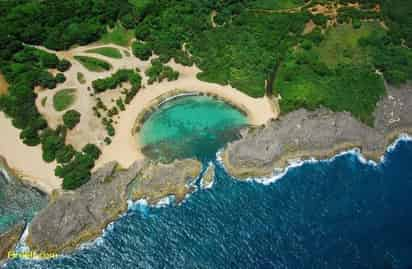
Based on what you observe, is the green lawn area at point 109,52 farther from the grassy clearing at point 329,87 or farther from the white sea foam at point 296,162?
the grassy clearing at point 329,87

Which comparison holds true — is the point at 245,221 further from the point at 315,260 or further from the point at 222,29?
the point at 222,29

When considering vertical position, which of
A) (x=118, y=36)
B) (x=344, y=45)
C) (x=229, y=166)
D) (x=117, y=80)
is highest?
(x=344, y=45)

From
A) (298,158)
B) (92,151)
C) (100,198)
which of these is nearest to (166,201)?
(100,198)

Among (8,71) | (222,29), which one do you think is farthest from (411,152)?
(8,71)

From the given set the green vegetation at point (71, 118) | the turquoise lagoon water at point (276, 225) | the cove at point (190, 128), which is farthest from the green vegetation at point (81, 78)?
the turquoise lagoon water at point (276, 225)

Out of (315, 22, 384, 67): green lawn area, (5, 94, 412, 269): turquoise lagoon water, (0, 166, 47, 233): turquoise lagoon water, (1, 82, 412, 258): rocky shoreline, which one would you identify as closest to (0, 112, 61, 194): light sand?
(0, 166, 47, 233): turquoise lagoon water

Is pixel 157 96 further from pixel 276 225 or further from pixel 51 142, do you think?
pixel 276 225

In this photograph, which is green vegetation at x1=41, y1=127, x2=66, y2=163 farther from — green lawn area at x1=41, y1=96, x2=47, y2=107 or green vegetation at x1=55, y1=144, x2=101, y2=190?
green lawn area at x1=41, y1=96, x2=47, y2=107
